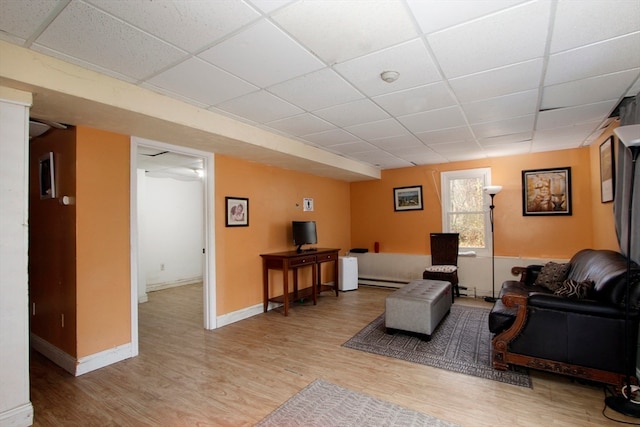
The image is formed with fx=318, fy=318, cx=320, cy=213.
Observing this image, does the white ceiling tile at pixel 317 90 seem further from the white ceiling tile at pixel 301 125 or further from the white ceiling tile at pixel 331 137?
the white ceiling tile at pixel 331 137

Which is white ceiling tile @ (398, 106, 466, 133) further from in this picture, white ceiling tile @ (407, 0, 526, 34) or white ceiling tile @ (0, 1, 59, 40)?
white ceiling tile @ (0, 1, 59, 40)

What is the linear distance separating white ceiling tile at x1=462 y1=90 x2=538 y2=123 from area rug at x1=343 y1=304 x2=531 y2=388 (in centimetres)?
237

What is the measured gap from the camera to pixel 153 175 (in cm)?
638

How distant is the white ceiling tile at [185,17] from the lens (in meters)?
1.57

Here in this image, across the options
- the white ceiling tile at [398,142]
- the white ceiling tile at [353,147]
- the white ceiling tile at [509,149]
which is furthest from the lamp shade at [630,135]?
the white ceiling tile at [353,147]

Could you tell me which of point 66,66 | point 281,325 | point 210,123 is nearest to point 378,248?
point 281,325

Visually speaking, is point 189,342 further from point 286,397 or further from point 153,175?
point 153,175

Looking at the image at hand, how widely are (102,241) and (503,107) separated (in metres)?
4.02

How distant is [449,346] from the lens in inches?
130

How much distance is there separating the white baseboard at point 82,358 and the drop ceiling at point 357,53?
2.45 m

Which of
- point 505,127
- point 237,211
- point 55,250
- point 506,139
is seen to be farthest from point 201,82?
point 506,139

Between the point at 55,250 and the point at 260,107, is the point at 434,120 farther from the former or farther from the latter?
the point at 55,250

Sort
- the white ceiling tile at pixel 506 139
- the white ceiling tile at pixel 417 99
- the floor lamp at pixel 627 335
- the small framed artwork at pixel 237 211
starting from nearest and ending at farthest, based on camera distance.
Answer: the floor lamp at pixel 627 335
the white ceiling tile at pixel 417 99
the white ceiling tile at pixel 506 139
the small framed artwork at pixel 237 211

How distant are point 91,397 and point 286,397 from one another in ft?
4.97
